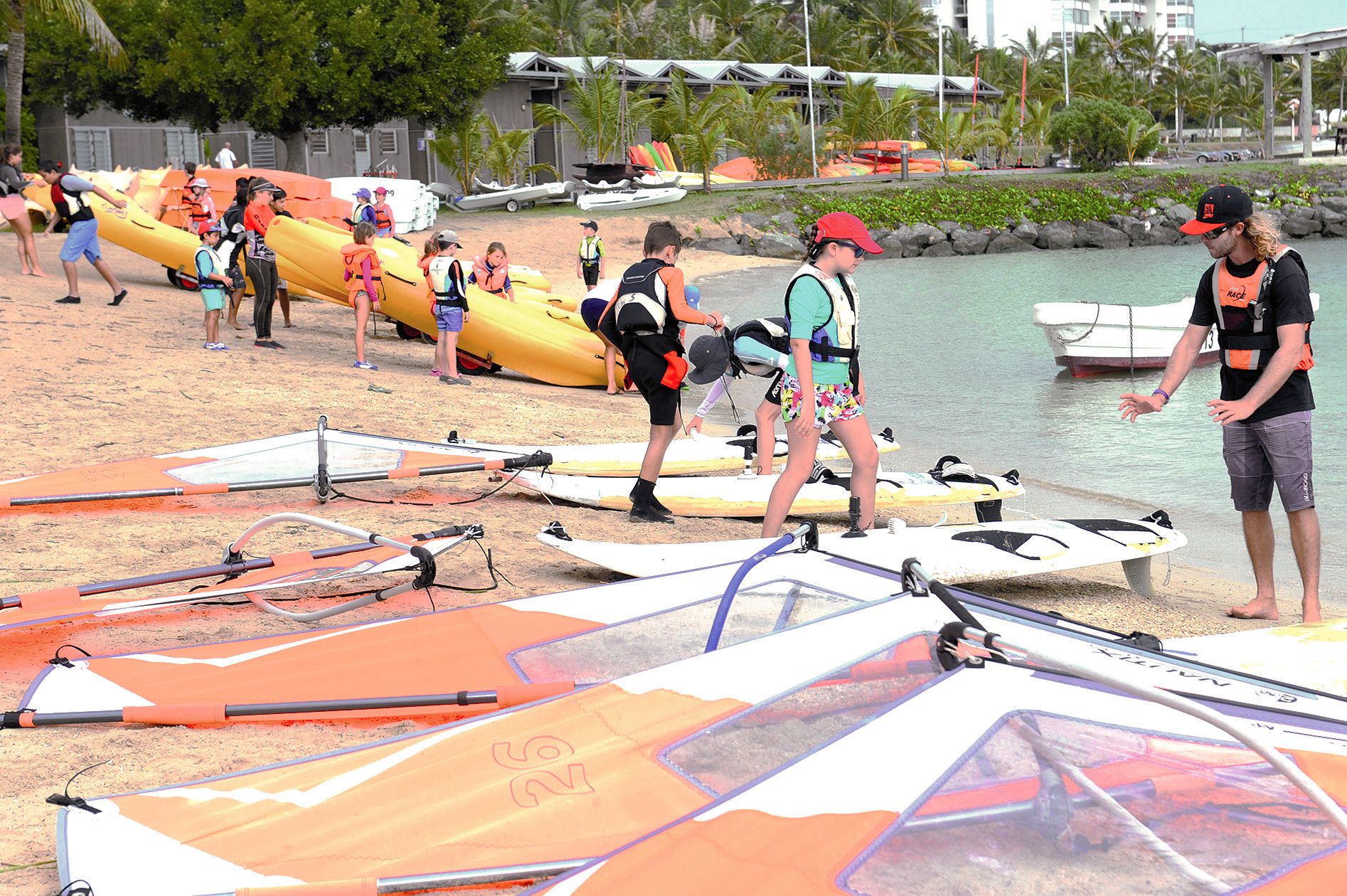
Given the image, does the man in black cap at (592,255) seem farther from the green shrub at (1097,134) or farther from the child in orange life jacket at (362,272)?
the green shrub at (1097,134)

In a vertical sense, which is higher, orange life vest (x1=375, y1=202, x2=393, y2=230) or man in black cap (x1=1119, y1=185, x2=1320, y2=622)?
orange life vest (x1=375, y1=202, x2=393, y2=230)

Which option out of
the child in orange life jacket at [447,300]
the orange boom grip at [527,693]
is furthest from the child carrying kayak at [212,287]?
the orange boom grip at [527,693]

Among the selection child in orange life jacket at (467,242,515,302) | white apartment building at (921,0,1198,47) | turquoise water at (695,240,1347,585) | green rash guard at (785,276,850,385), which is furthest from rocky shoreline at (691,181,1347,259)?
white apartment building at (921,0,1198,47)

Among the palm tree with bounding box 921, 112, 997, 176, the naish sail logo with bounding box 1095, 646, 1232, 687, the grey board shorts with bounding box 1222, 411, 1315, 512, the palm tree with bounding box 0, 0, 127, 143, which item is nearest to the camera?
the naish sail logo with bounding box 1095, 646, 1232, 687

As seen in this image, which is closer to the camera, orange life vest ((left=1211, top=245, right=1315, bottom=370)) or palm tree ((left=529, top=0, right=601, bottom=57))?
orange life vest ((left=1211, top=245, right=1315, bottom=370))

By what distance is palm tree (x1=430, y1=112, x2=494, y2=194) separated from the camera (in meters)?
36.4

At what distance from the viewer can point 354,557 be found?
5.72 metres

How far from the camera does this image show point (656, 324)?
7297mm

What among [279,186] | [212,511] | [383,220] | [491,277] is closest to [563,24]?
[279,186]

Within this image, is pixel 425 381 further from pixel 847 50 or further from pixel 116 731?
pixel 847 50

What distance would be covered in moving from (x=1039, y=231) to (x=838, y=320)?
37.1m

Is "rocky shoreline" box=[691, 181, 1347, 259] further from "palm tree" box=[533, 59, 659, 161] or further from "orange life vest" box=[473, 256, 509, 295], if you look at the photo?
"orange life vest" box=[473, 256, 509, 295]

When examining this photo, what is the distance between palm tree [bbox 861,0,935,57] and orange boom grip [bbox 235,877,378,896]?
6948 cm

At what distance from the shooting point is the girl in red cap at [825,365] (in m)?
5.84
